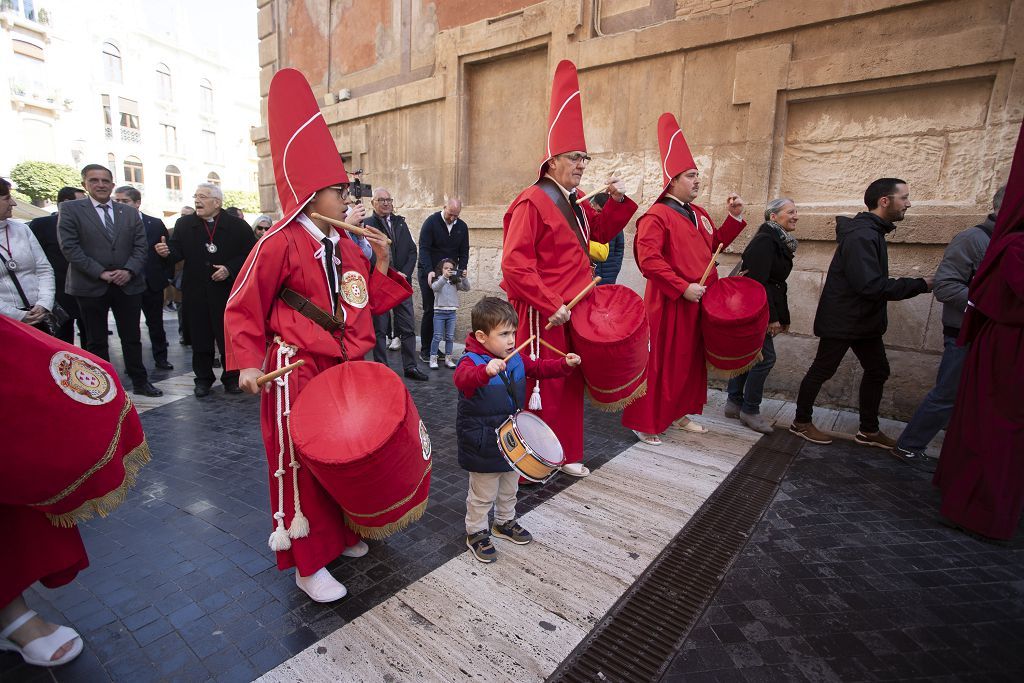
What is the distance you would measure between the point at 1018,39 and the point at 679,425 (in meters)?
4.07

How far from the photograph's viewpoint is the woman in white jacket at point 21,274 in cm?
338

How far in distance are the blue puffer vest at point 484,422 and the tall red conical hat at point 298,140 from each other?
987 millimetres

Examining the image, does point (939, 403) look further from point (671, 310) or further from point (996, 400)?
point (671, 310)

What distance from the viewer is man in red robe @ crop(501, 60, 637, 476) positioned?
3.05m

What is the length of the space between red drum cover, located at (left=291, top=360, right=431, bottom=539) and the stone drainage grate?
34.7 inches

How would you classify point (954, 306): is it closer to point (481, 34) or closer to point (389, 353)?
point (389, 353)

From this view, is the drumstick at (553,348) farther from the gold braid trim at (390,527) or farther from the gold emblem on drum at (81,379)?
the gold emblem on drum at (81,379)

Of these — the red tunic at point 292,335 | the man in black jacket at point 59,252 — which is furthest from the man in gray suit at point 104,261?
the red tunic at point 292,335

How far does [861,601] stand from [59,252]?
7.61 meters

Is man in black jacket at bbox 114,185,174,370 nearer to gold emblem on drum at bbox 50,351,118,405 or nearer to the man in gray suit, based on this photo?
the man in gray suit

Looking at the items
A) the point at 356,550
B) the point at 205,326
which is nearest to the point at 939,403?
the point at 356,550

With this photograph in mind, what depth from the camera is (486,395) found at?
2457 millimetres

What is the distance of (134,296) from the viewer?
5227 mm

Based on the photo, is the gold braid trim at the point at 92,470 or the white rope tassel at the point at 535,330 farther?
the white rope tassel at the point at 535,330
